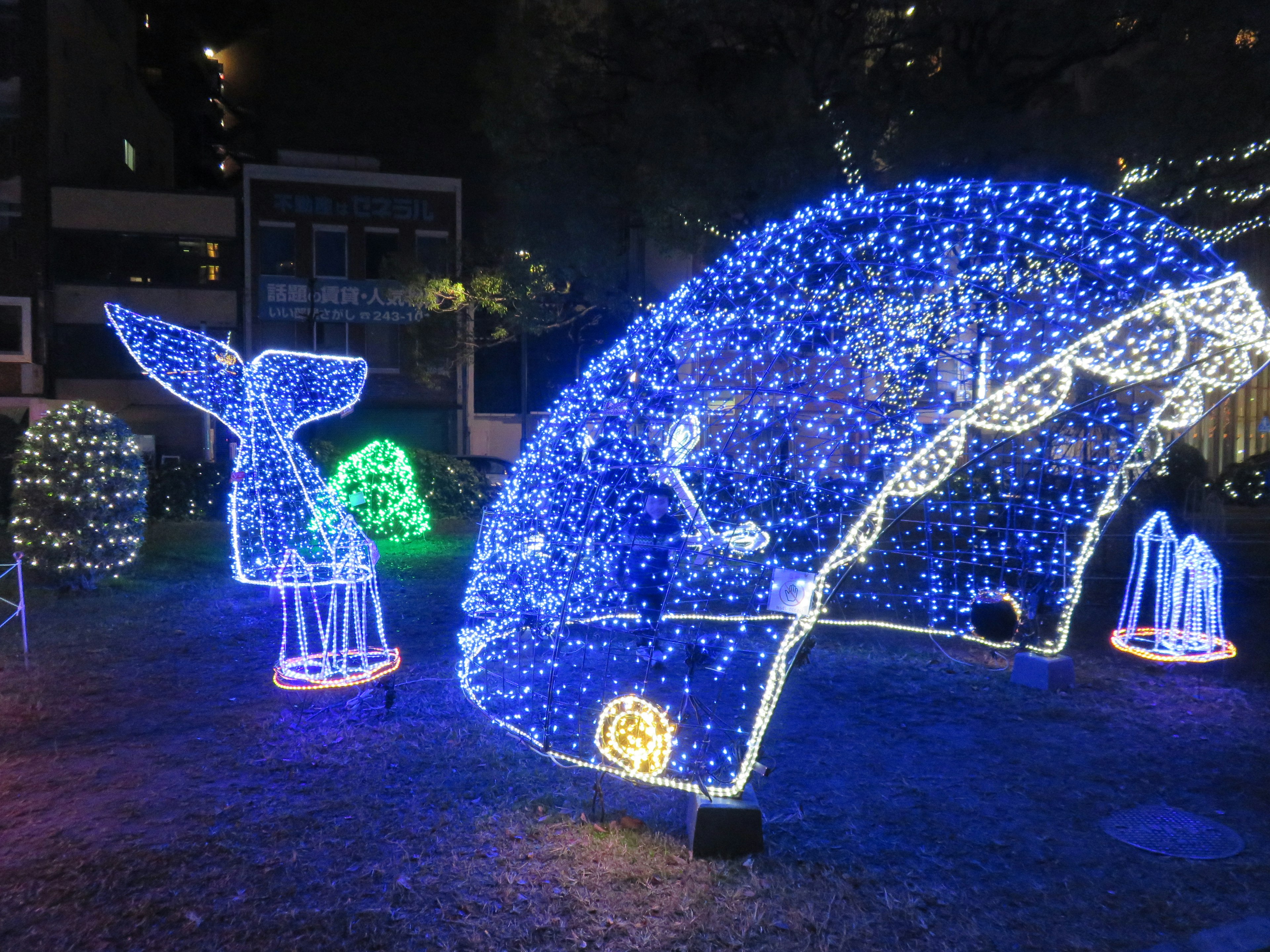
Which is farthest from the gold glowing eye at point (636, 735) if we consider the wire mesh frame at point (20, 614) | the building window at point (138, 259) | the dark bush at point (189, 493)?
the building window at point (138, 259)

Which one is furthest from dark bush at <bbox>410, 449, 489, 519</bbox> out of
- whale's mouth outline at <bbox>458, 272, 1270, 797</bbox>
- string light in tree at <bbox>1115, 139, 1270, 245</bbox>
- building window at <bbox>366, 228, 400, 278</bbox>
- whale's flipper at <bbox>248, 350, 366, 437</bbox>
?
string light in tree at <bbox>1115, 139, 1270, 245</bbox>

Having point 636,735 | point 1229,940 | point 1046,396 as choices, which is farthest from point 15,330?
point 1229,940

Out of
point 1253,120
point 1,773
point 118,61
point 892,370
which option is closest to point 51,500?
point 1,773

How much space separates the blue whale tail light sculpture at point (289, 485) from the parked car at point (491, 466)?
1049cm

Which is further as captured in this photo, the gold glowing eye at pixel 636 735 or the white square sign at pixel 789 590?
the white square sign at pixel 789 590

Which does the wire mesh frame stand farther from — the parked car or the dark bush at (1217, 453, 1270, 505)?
the dark bush at (1217, 453, 1270, 505)

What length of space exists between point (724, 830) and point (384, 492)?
11885 millimetres

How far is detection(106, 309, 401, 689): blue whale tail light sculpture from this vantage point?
267 inches

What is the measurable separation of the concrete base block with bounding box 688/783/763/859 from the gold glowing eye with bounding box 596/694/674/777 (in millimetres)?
319

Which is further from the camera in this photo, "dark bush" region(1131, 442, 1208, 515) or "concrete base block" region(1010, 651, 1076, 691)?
"dark bush" region(1131, 442, 1208, 515)

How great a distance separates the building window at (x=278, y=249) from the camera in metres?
26.2

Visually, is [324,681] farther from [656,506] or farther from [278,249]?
[278,249]

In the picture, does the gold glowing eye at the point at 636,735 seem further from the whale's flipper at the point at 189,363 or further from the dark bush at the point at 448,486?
the dark bush at the point at 448,486

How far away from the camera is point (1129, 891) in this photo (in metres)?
3.85
